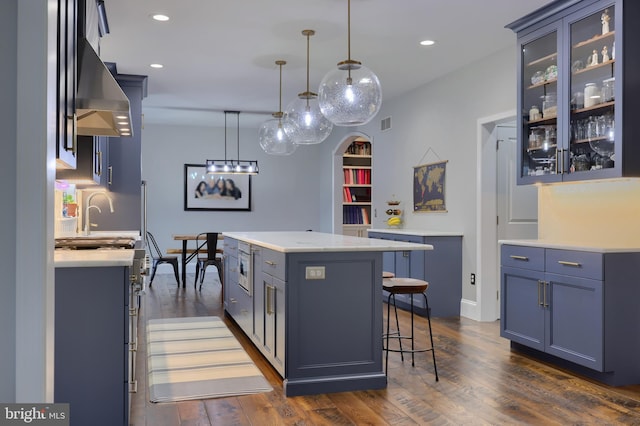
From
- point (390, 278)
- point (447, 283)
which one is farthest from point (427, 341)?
point (447, 283)

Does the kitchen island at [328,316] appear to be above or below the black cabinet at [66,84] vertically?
below

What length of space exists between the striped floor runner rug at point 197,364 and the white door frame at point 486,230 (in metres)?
2.55

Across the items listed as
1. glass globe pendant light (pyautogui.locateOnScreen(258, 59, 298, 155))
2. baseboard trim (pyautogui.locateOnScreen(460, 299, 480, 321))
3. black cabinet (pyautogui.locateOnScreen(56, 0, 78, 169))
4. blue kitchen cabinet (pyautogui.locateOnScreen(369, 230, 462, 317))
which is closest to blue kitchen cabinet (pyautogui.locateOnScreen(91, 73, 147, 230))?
glass globe pendant light (pyautogui.locateOnScreen(258, 59, 298, 155))

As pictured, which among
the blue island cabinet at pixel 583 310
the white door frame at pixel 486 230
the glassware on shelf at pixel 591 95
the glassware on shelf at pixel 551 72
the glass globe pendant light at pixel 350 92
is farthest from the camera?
the white door frame at pixel 486 230

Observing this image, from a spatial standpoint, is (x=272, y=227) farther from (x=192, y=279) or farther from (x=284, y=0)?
(x=284, y=0)

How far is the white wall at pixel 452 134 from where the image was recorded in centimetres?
561

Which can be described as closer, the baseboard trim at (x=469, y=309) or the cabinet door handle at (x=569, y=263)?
the cabinet door handle at (x=569, y=263)

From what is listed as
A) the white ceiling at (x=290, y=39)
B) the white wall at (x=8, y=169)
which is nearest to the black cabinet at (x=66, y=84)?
the white wall at (x=8, y=169)

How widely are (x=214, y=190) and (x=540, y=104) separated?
707 centimetres

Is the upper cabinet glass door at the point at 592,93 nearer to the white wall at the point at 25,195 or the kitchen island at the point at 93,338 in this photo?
the kitchen island at the point at 93,338

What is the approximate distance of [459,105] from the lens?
243 inches

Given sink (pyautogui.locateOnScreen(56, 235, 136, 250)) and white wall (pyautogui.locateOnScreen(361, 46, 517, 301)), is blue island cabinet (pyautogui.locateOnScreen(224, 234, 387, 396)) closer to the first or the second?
sink (pyautogui.locateOnScreen(56, 235, 136, 250))

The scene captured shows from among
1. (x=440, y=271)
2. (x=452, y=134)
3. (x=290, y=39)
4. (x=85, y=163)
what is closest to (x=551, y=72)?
(x=452, y=134)

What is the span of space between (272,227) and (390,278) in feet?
22.6
